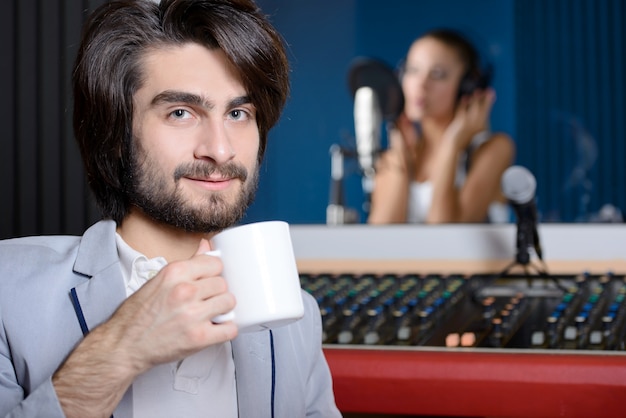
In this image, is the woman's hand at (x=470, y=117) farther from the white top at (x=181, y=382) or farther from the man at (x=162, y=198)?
the white top at (x=181, y=382)

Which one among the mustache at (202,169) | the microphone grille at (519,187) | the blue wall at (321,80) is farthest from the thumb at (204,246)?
the blue wall at (321,80)

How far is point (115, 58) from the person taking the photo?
113 centimetres

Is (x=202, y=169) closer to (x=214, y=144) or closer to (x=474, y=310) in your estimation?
(x=214, y=144)

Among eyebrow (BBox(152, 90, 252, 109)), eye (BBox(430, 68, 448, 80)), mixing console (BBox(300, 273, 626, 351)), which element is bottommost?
mixing console (BBox(300, 273, 626, 351))

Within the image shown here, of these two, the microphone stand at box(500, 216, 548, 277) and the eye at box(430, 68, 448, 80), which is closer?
the microphone stand at box(500, 216, 548, 277)

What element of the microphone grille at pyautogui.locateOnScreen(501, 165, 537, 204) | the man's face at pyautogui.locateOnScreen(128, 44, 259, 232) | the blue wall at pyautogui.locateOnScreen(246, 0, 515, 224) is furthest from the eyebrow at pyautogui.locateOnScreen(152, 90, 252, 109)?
the blue wall at pyautogui.locateOnScreen(246, 0, 515, 224)

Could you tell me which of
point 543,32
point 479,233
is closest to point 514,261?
point 479,233

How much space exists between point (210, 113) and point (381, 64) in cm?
131

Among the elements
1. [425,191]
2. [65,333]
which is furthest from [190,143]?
[425,191]

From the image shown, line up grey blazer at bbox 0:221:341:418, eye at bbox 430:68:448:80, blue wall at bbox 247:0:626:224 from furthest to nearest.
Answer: eye at bbox 430:68:448:80 → blue wall at bbox 247:0:626:224 → grey blazer at bbox 0:221:341:418

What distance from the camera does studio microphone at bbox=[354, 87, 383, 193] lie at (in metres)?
2.30

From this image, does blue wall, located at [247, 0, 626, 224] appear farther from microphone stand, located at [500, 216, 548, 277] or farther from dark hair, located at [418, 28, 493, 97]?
microphone stand, located at [500, 216, 548, 277]

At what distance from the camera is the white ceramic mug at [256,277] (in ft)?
2.69

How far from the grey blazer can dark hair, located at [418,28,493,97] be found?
1228 millimetres
